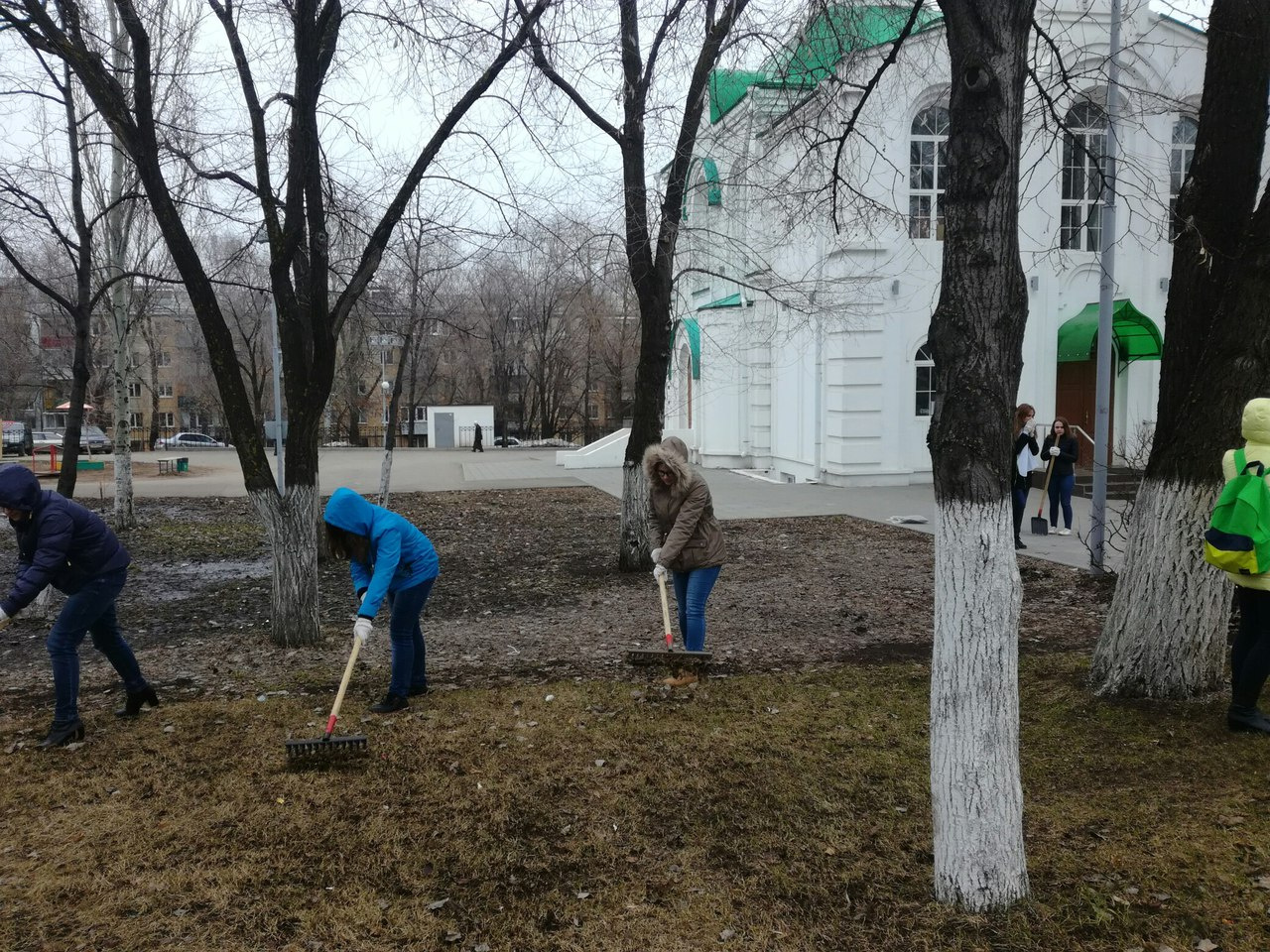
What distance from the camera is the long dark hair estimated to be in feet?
15.9

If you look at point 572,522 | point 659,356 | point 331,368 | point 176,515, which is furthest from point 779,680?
point 176,515

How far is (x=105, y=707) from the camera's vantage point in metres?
5.50

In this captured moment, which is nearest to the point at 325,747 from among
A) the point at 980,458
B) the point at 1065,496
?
the point at 980,458

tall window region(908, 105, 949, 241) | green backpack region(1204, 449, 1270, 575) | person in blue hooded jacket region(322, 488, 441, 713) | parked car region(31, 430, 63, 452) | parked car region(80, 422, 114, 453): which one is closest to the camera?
green backpack region(1204, 449, 1270, 575)

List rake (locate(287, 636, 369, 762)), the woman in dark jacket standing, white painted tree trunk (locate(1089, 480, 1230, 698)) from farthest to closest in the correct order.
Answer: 1. the woman in dark jacket standing
2. white painted tree trunk (locate(1089, 480, 1230, 698))
3. rake (locate(287, 636, 369, 762))

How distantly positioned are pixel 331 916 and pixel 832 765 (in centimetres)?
→ 237

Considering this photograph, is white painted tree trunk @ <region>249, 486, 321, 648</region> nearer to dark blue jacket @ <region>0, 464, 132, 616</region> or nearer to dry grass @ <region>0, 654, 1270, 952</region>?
dry grass @ <region>0, 654, 1270, 952</region>

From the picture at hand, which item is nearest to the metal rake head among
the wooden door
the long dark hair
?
the long dark hair

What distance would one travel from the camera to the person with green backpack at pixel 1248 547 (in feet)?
13.3

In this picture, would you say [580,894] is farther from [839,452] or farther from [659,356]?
[839,452]

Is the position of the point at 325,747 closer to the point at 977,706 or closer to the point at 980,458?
the point at 977,706

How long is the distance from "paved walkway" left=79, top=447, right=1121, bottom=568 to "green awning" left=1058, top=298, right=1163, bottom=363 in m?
3.51

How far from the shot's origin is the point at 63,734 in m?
4.75

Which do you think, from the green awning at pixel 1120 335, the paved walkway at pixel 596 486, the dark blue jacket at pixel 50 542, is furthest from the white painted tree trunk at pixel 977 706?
the green awning at pixel 1120 335
